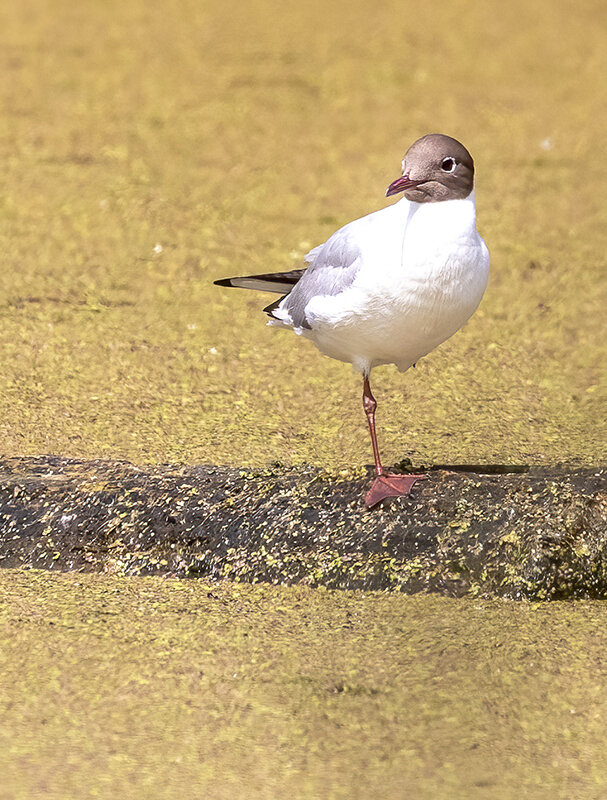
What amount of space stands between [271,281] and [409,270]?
804mm

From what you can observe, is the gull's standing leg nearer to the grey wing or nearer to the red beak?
the grey wing

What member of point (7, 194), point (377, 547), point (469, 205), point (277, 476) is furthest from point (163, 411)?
point (7, 194)

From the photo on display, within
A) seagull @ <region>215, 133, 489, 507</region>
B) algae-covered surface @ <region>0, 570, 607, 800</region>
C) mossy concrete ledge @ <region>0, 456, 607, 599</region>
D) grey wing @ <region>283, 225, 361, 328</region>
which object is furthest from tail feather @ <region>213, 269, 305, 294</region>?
algae-covered surface @ <region>0, 570, 607, 800</region>

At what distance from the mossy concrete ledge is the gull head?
76 cm

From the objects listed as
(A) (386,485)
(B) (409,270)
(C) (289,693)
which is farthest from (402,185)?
→ (C) (289,693)

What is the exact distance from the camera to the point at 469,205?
2.66 m

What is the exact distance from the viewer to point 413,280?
2621mm

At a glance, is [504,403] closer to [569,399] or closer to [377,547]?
[569,399]

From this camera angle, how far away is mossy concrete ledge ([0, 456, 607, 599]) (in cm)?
268

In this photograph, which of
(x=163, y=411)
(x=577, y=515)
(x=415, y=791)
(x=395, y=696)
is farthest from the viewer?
(x=163, y=411)

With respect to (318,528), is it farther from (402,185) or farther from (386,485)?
(402,185)

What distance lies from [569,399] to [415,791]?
2219 millimetres

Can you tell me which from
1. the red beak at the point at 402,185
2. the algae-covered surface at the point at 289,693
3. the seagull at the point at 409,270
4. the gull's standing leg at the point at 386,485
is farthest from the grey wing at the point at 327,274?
the algae-covered surface at the point at 289,693

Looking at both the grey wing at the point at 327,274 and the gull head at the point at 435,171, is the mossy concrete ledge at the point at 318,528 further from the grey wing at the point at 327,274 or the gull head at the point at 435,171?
the gull head at the point at 435,171
